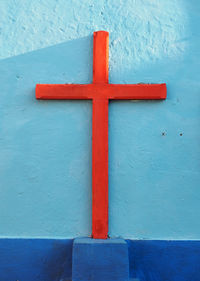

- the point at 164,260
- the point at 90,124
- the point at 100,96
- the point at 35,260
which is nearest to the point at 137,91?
the point at 100,96

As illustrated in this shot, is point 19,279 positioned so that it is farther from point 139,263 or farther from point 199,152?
point 199,152

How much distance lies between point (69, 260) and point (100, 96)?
4.06 ft

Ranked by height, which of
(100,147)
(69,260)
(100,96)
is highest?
(100,96)

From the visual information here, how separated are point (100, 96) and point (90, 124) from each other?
8.9 inches

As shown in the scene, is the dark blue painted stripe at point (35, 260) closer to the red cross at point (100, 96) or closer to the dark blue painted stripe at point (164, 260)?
the red cross at point (100, 96)

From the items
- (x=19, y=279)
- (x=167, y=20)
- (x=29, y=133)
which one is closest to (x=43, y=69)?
(x=29, y=133)

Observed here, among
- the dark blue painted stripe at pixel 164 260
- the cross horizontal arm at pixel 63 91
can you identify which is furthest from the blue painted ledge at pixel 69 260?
the cross horizontal arm at pixel 63 91

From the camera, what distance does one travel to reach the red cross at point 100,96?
5.85 feet

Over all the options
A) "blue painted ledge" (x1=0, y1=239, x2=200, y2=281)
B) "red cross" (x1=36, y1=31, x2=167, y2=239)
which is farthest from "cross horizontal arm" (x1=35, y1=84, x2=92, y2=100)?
"blue painted ledge" (x1=0, y1=239, x2=200, y2=281)

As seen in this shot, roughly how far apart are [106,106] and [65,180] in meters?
0.64

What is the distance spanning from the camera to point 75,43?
193 centimetres

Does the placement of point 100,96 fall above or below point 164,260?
above

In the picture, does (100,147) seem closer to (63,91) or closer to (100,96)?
(100,96)

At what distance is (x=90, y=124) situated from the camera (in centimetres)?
186
